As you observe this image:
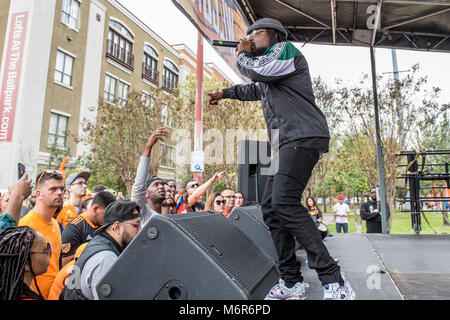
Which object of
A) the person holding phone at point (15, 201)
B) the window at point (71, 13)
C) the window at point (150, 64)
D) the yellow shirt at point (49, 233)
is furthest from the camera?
the window at point (150, 64)

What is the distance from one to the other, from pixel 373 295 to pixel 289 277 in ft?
1.80

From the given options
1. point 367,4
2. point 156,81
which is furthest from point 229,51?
point 156,81

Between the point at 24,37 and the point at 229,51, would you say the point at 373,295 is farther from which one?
the point at 24,37

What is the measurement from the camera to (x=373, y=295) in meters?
2.06

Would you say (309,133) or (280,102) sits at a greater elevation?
(280,102)

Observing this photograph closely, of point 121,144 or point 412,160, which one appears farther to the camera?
point 121,144

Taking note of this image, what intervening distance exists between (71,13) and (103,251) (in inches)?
764

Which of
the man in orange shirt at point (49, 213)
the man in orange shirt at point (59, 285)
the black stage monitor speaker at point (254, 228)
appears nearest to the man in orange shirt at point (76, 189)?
the man in orange shirt at point (49, 213)

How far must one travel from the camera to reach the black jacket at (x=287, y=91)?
82.3 inches

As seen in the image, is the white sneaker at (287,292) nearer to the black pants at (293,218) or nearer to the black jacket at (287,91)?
the black pants at (293,218)

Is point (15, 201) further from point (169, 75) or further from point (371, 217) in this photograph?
point (169, 75)

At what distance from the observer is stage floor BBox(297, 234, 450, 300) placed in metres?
2.14

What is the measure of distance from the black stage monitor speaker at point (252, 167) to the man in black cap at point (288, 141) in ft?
7.92

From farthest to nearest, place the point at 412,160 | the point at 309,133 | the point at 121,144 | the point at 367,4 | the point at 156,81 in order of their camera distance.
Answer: the point at 156,81, the point at 121,144, the point at 412,160, the point at 367,4, the point at 309,133
